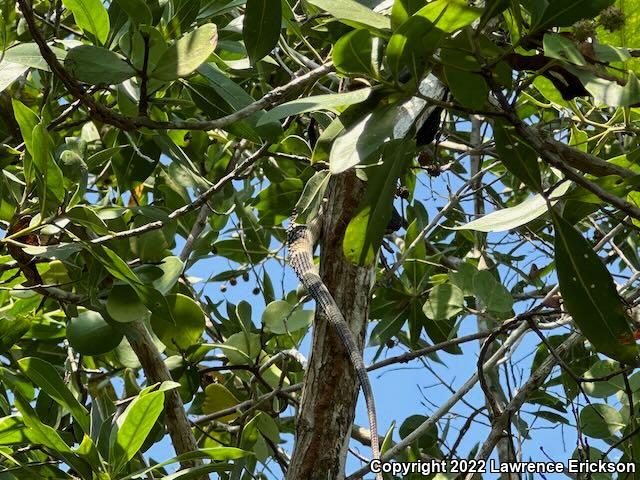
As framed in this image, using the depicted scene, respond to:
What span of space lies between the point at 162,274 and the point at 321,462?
1.51 feet

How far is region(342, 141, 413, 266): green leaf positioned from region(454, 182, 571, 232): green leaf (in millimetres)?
130

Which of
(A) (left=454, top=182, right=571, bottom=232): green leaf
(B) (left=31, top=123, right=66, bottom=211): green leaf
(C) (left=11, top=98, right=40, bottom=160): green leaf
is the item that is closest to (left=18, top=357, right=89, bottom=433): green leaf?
(B) (left=31, top=123, right=66, bottom=211): green leaf

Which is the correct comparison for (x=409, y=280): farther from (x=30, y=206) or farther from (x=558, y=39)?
(x=558, y=39)

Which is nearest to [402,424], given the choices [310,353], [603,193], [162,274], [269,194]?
[269,194]

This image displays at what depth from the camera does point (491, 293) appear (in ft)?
7.23

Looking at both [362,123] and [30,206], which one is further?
[30,206]

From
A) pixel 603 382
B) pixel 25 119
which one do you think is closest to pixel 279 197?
pixel 603 382

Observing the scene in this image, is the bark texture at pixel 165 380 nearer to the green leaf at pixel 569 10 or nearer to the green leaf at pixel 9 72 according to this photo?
the green leaf at pixel 9 72

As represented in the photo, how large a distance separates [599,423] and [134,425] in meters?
1.25

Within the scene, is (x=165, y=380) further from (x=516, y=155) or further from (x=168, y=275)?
(x=516, y=155)

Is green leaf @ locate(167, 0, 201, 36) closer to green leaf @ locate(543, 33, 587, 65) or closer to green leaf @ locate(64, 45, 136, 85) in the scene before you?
green leaf @ locate(64, 45, 136, 85)

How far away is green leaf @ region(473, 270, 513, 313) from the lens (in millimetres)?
2191

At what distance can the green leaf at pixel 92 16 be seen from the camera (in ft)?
4.84

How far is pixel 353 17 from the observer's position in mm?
1059
